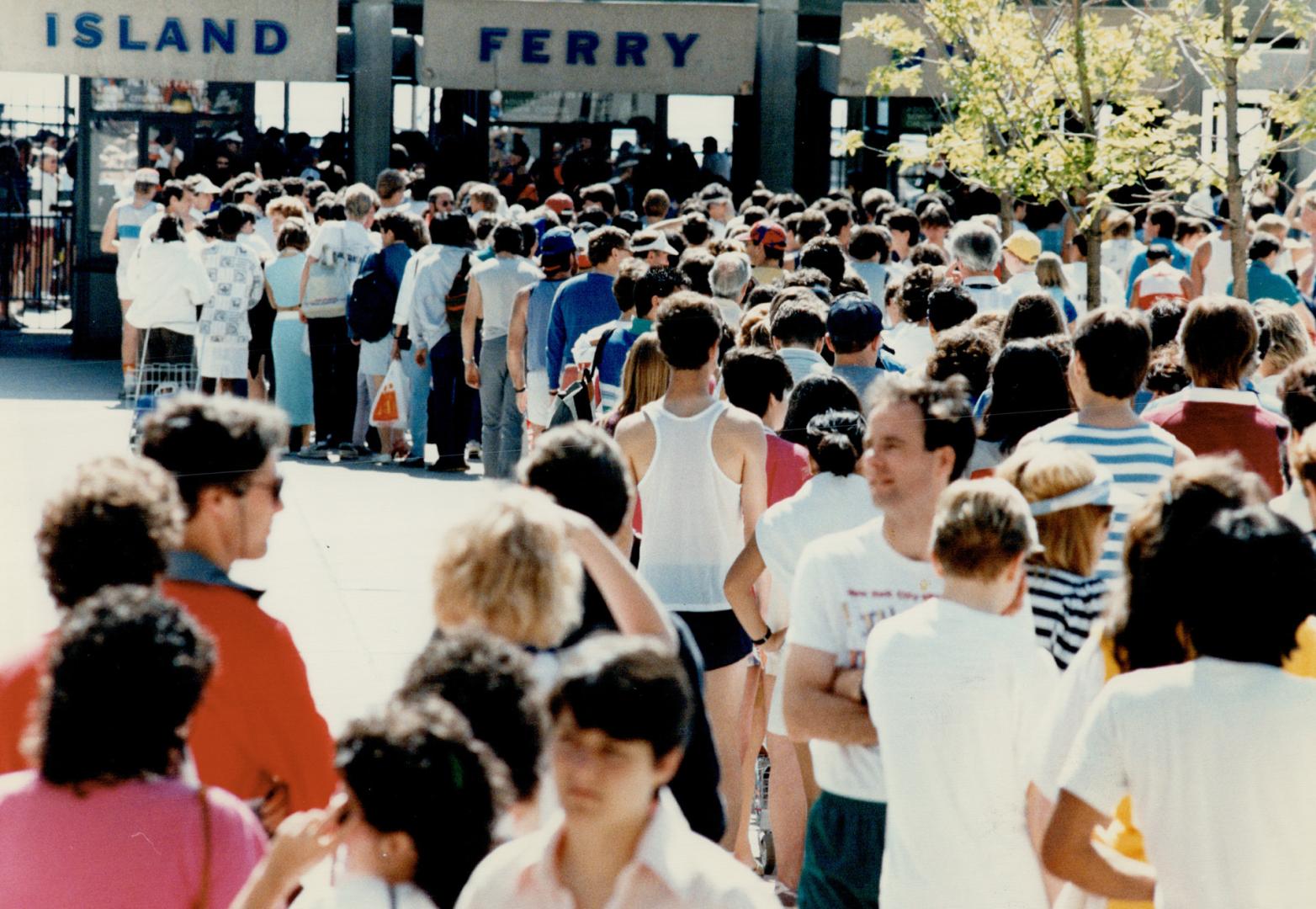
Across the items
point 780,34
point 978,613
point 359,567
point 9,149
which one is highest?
point 780,34

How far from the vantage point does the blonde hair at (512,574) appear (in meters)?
3.34

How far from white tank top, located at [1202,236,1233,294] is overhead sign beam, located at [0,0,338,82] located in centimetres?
923

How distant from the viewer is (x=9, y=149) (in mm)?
18766

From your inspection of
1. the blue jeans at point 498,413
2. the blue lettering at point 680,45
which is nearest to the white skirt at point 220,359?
the blue jeans at point 498,413

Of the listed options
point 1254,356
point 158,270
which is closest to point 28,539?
point 158,270

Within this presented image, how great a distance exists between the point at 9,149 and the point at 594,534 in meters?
16.8

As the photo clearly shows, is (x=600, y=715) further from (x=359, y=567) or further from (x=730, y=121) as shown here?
(x=730, y=121)

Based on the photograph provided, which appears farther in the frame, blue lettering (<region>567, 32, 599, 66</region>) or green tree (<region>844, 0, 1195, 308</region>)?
blue lettering (<region>567, 32, 599, 66</region>)

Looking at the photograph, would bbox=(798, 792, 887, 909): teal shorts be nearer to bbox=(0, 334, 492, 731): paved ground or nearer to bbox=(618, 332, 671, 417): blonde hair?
bbox=(0, 334, 492, 731): paved ground

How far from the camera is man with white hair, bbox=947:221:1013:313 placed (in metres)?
8.95

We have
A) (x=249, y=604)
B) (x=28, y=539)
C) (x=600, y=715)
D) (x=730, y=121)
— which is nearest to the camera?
(x=600, y=715)

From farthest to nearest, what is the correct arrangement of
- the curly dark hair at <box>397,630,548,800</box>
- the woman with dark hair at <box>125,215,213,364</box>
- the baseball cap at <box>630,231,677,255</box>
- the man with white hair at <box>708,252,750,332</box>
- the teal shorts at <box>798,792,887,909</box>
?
the woman with dark hair at <box>125,215,213,364</box>
the baseball cap at <box>630,231,677,255</box>
the man with white hair at <box>708,252,750,332</box>
the teal shorts at <box>798,792,887,909</box>
the curly dark hair at <box>397,630,548,800</box>

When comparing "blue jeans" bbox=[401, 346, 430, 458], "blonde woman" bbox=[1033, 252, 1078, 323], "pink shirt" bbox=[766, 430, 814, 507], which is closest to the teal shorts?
"pink shirt" bbox=[766, 430, 814, 507]

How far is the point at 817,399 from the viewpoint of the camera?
571cm
